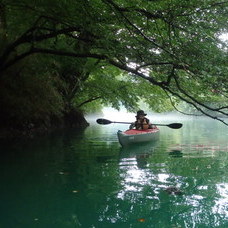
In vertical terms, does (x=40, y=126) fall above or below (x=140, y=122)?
below

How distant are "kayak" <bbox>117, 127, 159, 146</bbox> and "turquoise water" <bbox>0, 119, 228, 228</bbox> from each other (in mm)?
2210

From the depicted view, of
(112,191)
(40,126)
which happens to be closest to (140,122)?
(40,126)

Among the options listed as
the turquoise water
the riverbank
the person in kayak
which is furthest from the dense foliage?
the person in kayak

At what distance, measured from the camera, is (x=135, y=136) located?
44.1ft

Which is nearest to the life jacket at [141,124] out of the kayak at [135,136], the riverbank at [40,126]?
the kayak at [135,136]

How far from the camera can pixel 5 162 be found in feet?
30.0

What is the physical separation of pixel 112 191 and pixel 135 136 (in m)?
7.34

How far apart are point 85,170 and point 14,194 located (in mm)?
2565

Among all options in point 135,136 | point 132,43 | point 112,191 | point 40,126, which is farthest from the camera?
point 40,126

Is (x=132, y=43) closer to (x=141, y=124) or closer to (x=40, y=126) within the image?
(x=141, y=124)

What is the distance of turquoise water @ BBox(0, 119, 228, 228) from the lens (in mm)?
4789

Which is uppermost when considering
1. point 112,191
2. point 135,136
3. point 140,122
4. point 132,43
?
point 132,43

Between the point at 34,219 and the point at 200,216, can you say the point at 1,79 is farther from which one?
the point at 200,216

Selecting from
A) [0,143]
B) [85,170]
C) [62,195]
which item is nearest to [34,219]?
[62,195]
